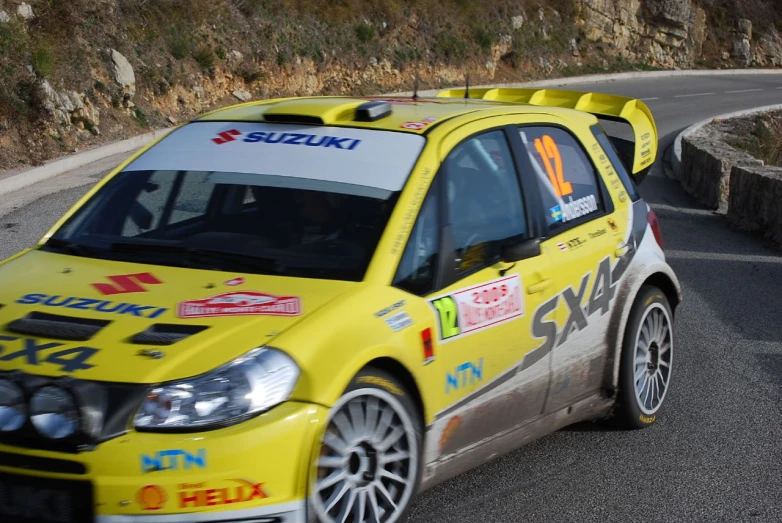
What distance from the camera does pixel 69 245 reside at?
4398mm

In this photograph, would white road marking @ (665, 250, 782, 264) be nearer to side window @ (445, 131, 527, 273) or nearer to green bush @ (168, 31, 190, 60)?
side window @ (445, 131, 527, 273)

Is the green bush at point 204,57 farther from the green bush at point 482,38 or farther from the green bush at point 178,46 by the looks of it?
the green bush at point 482,38

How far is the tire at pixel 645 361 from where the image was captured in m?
5.20

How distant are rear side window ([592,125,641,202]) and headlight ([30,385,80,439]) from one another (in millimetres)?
3274

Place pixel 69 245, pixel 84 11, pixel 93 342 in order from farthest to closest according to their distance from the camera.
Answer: pixel 84 11 → pixel 69 245 → pixel 93 342

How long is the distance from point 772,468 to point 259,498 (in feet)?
9.21

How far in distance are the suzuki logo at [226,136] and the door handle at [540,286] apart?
1443mm

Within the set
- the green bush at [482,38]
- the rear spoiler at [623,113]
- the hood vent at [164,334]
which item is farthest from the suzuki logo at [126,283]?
the green bush at [482,38]

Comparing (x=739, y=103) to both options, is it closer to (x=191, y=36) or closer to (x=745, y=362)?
(x=191, y=36)

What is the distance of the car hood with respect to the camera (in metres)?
3.26

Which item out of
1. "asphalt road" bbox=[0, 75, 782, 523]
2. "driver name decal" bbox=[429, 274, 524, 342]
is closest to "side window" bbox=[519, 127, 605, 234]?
"driver name decal" bbox=[429, 274, 524, 342]

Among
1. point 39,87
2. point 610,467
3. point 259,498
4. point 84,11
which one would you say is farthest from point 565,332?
point 84,11

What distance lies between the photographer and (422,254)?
402cm

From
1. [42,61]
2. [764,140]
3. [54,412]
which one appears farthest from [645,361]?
[764,140]
